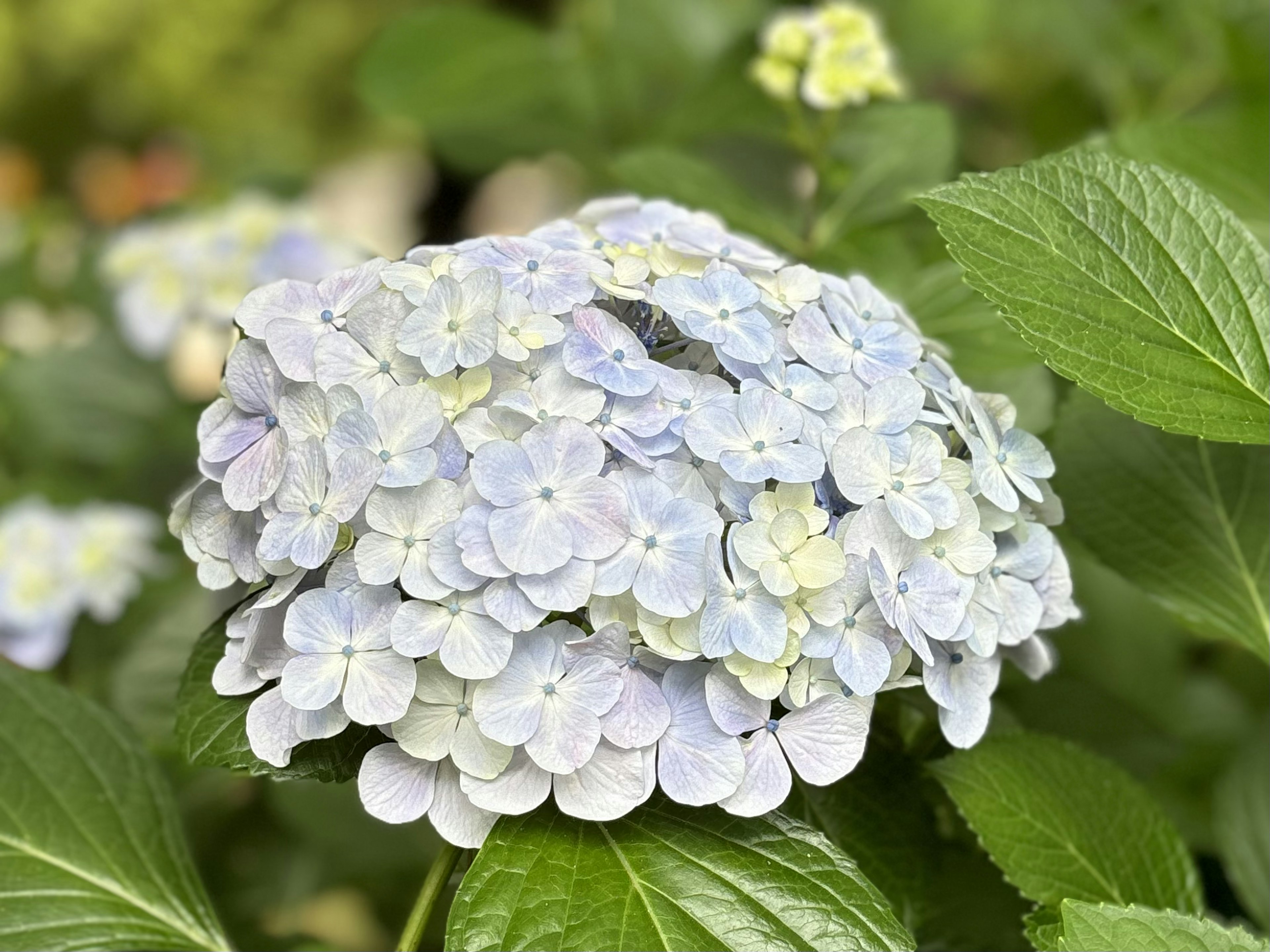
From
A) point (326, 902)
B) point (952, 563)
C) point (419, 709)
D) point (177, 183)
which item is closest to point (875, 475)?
point (952, 563)

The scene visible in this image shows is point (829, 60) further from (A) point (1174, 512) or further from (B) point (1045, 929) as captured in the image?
(B) point (1045, 929)

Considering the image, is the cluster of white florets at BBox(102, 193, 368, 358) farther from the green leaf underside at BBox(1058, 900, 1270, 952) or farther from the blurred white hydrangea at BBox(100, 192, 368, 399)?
the green leaf underside at BBox(1058, 900, 1270, 952)

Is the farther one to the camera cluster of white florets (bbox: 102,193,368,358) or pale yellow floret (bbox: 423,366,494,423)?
cluster of white florets (bbox: 102,193,368,358)

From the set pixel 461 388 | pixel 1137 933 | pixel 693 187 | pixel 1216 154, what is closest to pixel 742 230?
pixel 693 187

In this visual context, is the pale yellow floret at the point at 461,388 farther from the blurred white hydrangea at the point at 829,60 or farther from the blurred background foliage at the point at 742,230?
the blurred white hydrangea at the point at 829,60

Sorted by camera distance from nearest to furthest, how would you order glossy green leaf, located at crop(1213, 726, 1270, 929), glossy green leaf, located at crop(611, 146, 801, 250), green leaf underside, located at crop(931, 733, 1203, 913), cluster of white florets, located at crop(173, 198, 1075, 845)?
1. cluster of white florets, located at crop(173, 198, 1075, 845)
2. green leaf underside, located at crop(931, 733, 1203, 913)
3. glossy green leaf, located at crop(1213, 726, 1270, 929)
4. glossy green leaf, located at crop(611, 146, 801, 250)

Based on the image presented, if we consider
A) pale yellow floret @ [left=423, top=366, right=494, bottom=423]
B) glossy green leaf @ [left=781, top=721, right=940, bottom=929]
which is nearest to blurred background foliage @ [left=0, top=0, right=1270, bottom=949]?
glossy green leaf @ [left=781, top=721, right=940, bottom=929]
